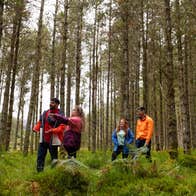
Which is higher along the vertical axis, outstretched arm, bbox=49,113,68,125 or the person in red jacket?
outstretched arm, bbox=49,113,68,125

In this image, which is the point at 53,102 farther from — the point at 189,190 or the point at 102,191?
the point at 189,190

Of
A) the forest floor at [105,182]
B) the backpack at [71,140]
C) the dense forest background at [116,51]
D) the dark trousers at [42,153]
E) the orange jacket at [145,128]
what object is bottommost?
the forest floor at [105,182]

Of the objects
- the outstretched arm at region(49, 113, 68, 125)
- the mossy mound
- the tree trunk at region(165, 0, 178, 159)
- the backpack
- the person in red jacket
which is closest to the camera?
the mossy mound

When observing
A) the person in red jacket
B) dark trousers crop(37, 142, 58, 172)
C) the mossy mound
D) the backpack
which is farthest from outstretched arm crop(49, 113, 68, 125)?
the mossy mound

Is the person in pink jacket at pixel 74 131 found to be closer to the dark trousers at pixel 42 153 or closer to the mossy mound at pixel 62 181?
the dark trousers at pixel 42 153

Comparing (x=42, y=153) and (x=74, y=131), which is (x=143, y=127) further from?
(x=42, y=153)

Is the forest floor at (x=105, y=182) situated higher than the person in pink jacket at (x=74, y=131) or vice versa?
the person in pink jacket at (x=74, y=131)

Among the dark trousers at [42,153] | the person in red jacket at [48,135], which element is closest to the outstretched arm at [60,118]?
the person in red jacket at [48,135]

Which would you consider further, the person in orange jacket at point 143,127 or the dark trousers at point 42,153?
the person in orange jacket at point 143,127

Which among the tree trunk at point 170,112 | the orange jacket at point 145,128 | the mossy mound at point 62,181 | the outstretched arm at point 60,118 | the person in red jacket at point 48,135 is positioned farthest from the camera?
the orange jacket at point 145,128

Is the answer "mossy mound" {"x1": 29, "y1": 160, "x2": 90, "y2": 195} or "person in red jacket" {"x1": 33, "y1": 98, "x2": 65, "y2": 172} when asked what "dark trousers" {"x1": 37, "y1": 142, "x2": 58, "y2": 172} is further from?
"mossy mound" {"x1": 29, "y1": 160, "x2": 90, "y2": 195}

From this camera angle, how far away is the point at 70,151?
25.8ft

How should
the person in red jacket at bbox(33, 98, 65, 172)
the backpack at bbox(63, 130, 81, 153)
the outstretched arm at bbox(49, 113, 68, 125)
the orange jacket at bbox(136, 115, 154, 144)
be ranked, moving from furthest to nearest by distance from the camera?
the orange jacket at bbox(136, 115, 154, 144), the backpack at bbox(63, 130, 81, 153), the person in red jacket at bbox(33, 98, 65, 172), the outstretched arm at bbox(49, 113, 68, 125)

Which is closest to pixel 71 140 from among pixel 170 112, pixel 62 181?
pixel 62 181
